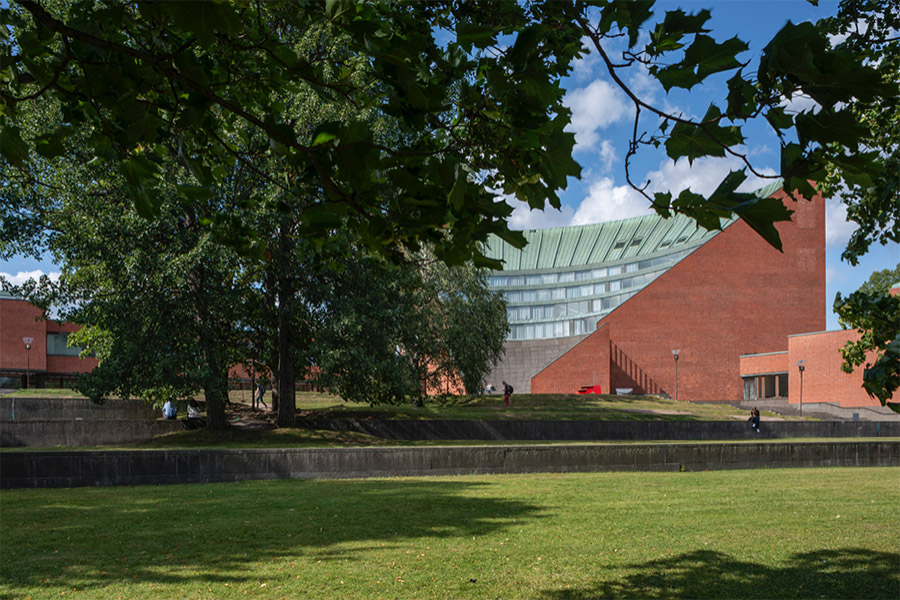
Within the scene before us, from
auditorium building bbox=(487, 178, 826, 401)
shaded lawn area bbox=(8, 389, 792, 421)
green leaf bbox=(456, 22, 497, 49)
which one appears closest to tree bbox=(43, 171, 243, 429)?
shaded lawn area bbox=(8, 389, 792, 421)

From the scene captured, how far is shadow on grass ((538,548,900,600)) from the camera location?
538 cm

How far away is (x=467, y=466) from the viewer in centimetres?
1469

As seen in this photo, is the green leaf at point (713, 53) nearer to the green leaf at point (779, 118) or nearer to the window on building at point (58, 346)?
the green leaf at point (779, 118)

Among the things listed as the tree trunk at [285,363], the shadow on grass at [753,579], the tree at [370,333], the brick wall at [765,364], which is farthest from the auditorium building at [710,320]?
the shadow on grass at [753,579]

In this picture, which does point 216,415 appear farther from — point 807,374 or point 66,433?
point 807,374

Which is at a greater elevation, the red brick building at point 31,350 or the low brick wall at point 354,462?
the red brick building at point 31,350

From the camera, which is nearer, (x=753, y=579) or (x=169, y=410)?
(x=753, y=579)

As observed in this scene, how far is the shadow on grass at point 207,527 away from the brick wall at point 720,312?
43808mm

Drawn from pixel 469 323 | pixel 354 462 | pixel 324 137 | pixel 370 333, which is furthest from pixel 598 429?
pixel 324 137

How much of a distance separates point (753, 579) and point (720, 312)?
51947mm

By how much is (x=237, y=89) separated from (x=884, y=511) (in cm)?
973

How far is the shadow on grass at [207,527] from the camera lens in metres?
6.12

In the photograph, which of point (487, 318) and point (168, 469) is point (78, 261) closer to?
point (168, 469)

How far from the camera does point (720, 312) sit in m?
54.4
